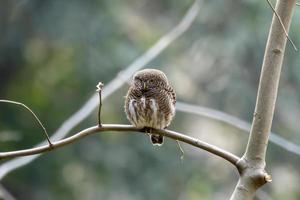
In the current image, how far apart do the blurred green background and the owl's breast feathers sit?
5.01 m

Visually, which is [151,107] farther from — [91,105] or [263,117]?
[91,105]

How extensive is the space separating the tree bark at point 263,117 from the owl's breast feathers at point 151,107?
77 centimetres

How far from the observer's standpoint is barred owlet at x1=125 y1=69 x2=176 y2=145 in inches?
137

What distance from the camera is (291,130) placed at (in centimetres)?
903

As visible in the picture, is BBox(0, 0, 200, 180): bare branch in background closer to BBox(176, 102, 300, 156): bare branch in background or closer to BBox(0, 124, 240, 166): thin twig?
BBox(176, 102, 300, 156): bare branch in background

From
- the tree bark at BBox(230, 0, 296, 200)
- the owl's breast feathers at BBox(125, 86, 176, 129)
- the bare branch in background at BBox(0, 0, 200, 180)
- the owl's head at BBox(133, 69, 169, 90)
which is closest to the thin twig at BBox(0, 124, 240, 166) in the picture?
the tree bark at BBox(230, 0, 296, 200)

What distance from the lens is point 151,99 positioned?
11.8ft

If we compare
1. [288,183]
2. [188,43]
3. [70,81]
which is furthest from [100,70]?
[288,183]

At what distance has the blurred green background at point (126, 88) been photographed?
8914mm

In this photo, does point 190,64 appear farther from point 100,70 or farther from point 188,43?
point 100,70

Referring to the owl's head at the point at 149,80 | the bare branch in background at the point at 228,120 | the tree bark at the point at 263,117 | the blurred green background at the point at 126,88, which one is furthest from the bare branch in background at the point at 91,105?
the blurred green background at the point at 126,88

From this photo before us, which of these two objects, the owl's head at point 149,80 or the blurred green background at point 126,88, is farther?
the blurred green background at point 126,88

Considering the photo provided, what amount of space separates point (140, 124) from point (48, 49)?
6.07 metres

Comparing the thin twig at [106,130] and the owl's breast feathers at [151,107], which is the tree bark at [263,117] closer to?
Result: the thin twig at [106,130]
